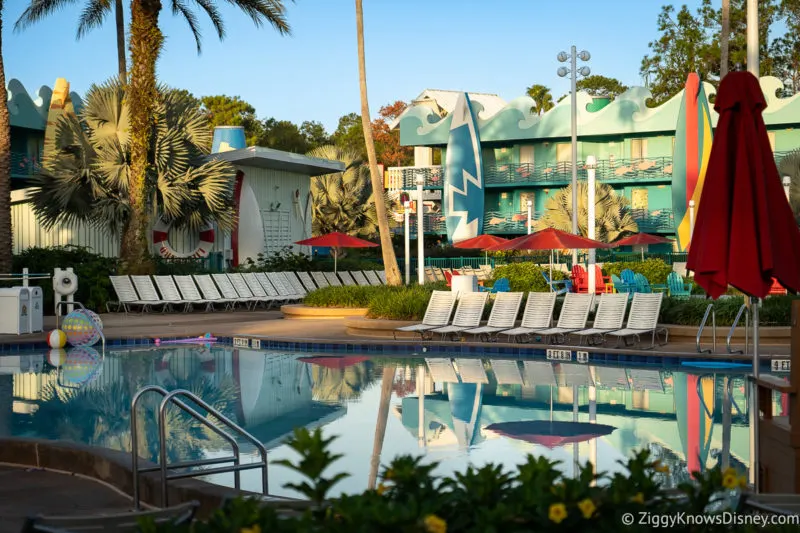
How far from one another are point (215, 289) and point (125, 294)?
91.8 inches

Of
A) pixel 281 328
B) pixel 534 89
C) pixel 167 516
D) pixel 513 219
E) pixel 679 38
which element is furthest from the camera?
pixel 534 89

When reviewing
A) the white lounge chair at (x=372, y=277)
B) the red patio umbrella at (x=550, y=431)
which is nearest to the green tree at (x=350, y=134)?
the white lounge chair at (x=372, y=277)

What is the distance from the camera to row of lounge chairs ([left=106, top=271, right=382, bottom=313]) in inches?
891

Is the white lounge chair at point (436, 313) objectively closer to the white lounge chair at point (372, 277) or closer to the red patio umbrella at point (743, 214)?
the red patio umbrella at point (743, 214)

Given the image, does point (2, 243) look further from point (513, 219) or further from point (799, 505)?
point (513, 219)

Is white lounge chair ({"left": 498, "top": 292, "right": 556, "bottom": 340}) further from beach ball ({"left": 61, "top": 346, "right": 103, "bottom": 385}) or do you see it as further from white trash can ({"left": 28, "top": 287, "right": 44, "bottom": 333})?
white trash can ({"left": 28, "top": 287, "right": 44, "bottom": 333})

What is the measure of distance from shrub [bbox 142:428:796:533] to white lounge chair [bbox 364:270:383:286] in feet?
79.7

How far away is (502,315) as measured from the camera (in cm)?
1600

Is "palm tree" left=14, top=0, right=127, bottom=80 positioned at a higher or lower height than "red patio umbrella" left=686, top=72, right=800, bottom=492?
higher

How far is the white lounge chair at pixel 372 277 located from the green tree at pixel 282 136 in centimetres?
2606

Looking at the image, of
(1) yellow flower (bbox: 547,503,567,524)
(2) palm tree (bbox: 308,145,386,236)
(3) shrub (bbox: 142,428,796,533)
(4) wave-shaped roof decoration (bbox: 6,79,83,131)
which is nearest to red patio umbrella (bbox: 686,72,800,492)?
(3) shrub (bbox: 142,428,796,533)

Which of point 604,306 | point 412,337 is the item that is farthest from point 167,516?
point 412,337

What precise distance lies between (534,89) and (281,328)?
43.0 m

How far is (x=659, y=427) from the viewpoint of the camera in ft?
29.9
